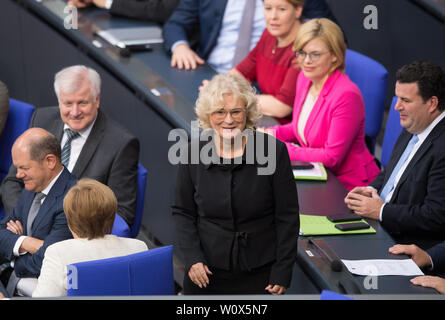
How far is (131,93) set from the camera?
473cm

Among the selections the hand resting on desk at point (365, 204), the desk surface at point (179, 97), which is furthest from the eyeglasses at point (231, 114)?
the hand resting on desk at point (365, 204)

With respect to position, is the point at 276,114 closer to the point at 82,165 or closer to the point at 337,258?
the point at 82,165

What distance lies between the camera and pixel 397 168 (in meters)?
3.50

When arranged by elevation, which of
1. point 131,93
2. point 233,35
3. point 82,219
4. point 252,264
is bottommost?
point 252,264

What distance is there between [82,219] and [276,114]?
6.02ft

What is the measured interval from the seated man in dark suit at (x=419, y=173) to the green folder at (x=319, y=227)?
0.12m

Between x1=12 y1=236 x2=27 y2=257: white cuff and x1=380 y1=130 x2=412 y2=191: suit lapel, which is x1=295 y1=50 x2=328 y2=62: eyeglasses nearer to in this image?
x1=380 y1=130 x2=412 y2=191: suit lapel

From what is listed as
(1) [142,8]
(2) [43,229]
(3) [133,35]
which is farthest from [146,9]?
(2) [43,229]

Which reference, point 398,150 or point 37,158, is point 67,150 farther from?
point 398,150

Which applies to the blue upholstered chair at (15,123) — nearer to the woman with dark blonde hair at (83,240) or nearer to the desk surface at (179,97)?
the desk surface at (179,97)

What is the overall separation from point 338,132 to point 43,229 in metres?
1.52

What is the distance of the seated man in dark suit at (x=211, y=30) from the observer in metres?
4.70
